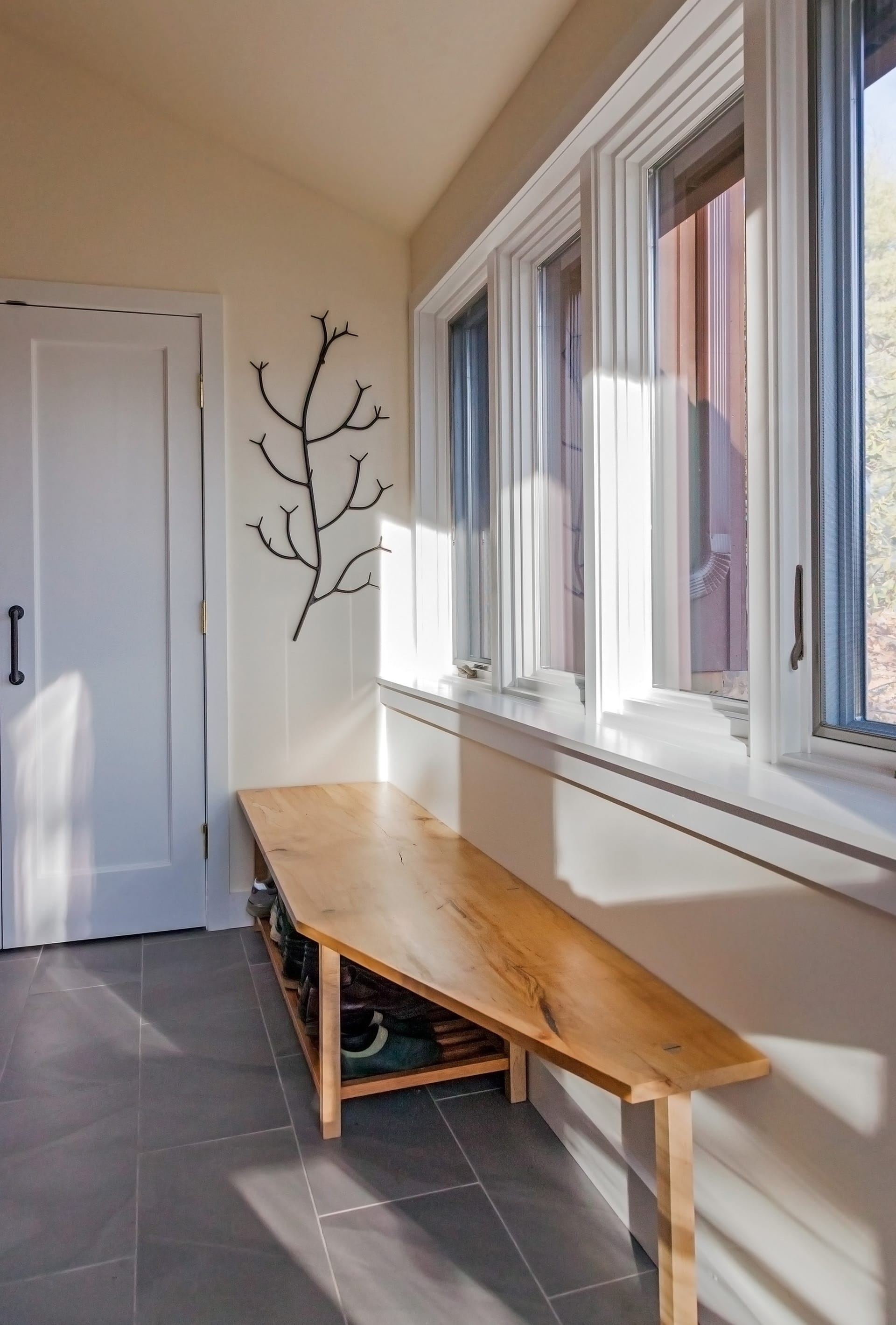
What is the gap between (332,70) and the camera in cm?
256

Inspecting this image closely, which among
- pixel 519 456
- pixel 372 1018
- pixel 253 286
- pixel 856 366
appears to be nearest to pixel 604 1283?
pixel 372 1018

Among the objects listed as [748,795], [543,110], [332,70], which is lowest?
[748,795]

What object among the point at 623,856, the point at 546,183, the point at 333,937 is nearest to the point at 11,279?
the point at 546,183

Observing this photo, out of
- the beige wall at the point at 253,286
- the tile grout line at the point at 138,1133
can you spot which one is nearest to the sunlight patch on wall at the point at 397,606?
the beige wall at the point at 253,286

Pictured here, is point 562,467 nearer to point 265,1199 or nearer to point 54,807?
point 265,1199

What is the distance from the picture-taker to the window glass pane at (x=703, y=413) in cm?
167

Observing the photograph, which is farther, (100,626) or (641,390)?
(100,626)

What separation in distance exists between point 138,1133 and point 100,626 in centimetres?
169

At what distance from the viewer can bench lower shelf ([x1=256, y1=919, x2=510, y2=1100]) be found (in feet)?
6.65

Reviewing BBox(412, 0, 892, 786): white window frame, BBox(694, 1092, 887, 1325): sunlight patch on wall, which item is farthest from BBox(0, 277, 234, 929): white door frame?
BBox(694, 1092, 887, 1325): sunlight patch on wall

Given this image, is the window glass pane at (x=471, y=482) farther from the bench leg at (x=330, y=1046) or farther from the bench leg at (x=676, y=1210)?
the bench leg at (x=676, y=1210)

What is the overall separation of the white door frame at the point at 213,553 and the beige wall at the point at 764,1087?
166 centimetres

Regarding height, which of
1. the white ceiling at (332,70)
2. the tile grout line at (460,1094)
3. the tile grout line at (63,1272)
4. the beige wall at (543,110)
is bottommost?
the tile grout line at (63,1272)

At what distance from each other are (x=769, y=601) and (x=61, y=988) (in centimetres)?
234
